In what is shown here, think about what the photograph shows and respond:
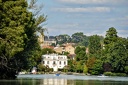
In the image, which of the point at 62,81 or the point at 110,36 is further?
the point at 110,36

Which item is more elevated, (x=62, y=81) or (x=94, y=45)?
(x=94, y=45)

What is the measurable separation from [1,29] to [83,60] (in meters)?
108

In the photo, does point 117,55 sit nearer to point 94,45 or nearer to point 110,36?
point 110,36

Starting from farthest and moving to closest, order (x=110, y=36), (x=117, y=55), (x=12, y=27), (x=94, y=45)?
(x=94, y=45)
(x=110, y=36)
(x=117, y=55)
(x=12, y=27)

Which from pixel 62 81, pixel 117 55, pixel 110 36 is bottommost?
pixel 62 81

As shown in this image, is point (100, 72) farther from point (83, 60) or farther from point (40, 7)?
point (40, 7)

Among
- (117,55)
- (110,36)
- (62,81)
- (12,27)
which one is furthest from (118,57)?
(12,27)

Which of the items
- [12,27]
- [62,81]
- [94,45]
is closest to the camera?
[12,27]

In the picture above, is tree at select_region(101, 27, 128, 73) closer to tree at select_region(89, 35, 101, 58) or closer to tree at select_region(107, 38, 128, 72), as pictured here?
tree at select_region(107, 38, 128, 72)

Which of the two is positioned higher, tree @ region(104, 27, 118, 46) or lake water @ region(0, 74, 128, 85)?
tree @ region(104, 27, 118, 46)

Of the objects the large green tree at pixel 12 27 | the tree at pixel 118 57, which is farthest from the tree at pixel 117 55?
the large green tree at pixel 12 27

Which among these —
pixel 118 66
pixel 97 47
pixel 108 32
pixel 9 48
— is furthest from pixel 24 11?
pixel 97 47

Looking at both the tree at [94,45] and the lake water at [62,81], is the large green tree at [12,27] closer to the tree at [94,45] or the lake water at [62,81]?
the lake water at [62,81]

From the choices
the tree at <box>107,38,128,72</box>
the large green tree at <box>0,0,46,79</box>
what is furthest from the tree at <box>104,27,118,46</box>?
the large green tree at <box>0,0,46,79</box>
